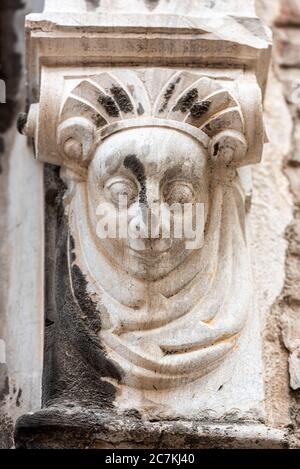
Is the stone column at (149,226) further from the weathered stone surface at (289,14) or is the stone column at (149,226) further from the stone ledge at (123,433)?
the weathered stone surface at (289,14)

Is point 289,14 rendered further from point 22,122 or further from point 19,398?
point 19,398

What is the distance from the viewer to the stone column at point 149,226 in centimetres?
237

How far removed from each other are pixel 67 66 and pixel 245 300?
59cm

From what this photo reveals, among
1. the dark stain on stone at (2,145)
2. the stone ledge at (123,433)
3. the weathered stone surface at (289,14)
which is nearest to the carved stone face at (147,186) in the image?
the stone ledge at (123,433)

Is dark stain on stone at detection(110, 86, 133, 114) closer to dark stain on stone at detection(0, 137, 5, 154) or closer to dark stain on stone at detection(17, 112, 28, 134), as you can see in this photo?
dark stain on stone at detection(17, 112, 28, 134)

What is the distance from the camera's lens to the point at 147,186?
94.8 inches

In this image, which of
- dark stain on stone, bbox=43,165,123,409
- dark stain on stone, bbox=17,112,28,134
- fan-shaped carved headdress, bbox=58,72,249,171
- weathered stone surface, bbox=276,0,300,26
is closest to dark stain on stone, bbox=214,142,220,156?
fan-shaped carved headdress, bbox=58,72,249,171

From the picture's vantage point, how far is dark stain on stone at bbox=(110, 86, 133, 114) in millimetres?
2473

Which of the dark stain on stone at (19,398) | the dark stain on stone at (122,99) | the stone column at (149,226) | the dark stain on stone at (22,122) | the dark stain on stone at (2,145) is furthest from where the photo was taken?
the dark stain on stone at (2,145)

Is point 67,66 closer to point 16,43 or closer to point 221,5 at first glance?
point 221,5

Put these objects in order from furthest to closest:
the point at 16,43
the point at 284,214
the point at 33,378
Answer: the point at 16,43
the point at 284,214
the point at 33,378

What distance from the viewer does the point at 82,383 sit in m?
2.38

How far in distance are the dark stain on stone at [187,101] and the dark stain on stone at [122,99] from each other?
0.30 feet
